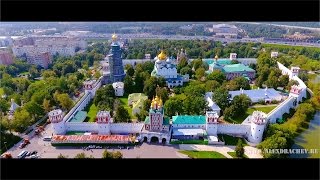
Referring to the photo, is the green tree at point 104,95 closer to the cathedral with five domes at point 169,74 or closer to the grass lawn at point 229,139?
the cathedral with five domes at point 169,74

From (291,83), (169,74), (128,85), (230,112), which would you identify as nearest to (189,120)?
(230,112)

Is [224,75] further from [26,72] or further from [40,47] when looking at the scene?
[40,47]

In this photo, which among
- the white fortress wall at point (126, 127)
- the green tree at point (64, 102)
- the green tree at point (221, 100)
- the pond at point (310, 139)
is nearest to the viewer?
the pond at point (310, 139)

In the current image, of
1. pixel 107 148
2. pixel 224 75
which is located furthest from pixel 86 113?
pixel 224 75

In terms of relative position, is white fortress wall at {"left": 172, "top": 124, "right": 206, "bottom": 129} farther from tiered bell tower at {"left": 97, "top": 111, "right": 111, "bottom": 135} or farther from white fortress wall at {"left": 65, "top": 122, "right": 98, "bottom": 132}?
white fortress wall at {"left": 65, "top": 122, "right": 98, "bottom": 132}

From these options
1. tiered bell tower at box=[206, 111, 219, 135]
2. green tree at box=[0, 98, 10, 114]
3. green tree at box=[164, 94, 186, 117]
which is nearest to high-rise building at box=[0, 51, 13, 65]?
green tree at box=[0, 98, 10, 114]

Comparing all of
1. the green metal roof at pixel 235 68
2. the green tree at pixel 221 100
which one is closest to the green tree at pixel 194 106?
the green tree at pixel 221 100
